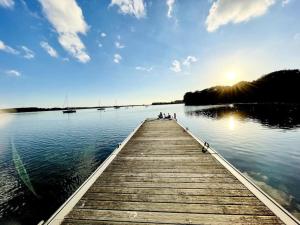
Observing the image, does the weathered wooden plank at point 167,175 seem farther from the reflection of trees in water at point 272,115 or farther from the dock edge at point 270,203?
the reflection of trees in water at point 272,115

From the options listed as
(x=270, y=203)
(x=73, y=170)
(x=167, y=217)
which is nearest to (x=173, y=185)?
(x=167, y=217)

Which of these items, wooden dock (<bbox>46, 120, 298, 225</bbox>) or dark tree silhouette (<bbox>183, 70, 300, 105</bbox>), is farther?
dark tree silhouette (<bbox>183, 70, 300, 105</bbox>)

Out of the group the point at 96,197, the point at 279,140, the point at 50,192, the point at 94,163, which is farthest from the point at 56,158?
the point at 279,140

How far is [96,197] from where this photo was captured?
5.44m

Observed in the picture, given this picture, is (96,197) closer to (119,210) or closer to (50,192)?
(119,210)

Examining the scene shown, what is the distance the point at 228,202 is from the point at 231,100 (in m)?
160

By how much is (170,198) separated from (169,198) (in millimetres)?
29

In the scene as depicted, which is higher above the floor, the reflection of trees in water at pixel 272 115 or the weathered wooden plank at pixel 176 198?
the weathered wooden plank at pixel 176 198

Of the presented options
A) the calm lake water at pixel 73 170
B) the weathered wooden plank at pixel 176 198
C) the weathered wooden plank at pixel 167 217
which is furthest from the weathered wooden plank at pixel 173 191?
the calm lake water at pixel 73 170

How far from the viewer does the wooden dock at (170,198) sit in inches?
174

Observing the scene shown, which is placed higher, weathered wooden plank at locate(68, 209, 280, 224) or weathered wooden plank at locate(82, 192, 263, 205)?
weathered wooden plank at locate(82, 192, 263, 205)

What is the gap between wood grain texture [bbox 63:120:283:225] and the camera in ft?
14.5

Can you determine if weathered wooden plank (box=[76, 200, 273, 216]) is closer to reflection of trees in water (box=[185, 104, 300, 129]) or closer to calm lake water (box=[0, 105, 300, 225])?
calm lake water (box=[0, 105, 300, 225])

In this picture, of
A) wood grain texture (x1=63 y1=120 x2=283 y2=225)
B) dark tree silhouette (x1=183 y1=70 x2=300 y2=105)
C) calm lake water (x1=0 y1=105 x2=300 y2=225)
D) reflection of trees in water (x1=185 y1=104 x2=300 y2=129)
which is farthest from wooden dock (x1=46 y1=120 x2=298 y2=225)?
dark tree silhouette (x1=183 y1=70 x2=300 y2=105)
